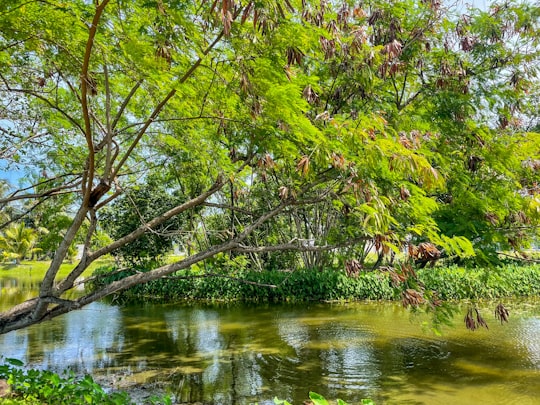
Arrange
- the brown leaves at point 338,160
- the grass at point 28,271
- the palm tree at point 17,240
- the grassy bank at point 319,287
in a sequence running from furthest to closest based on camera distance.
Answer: the palm tree at point 17,240
the grass at point 28,271
the grassy bank at point 319,287
the brown leaves at point 338,160

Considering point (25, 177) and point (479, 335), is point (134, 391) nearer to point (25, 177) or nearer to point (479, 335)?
point (25, 177)

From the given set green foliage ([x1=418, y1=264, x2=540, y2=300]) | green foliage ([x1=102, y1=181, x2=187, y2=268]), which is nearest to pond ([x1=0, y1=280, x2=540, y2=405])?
green foliage ([x1=418, y1=264, x2=540, y2=300])

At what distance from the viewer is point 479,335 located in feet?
28.9

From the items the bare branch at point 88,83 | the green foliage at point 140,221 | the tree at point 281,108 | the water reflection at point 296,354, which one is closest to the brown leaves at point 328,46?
the tree at point 281,108

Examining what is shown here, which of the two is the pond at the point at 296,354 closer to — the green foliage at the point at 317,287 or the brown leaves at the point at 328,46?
the green foliage at the point at 317,287

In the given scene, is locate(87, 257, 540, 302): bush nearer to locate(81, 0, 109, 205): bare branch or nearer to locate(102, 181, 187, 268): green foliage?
locate(102, 181, 187, 268): green foliage

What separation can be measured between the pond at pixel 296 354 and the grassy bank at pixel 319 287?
1771mm

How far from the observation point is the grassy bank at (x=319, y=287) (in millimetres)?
13188

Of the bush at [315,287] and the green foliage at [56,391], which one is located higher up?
the bush at [315,287]

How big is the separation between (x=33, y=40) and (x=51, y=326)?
25.4 ft

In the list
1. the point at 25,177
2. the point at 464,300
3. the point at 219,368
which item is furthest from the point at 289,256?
the point at 25,177

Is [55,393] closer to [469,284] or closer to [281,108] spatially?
[281,108]

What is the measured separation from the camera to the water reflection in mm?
5715

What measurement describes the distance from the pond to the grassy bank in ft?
5.81
